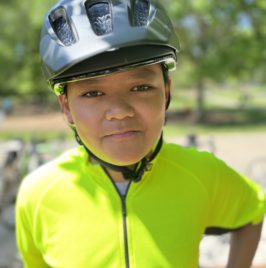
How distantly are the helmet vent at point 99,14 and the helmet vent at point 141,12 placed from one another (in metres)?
0.09

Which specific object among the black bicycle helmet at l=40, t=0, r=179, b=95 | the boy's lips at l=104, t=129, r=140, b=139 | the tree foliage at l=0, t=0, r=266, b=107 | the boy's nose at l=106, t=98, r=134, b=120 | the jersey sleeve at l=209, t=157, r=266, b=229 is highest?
the tree foliage at l=0, t=0, r=266, b=107

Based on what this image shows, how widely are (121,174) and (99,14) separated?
20.3 inches

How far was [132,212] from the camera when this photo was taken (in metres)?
1.39

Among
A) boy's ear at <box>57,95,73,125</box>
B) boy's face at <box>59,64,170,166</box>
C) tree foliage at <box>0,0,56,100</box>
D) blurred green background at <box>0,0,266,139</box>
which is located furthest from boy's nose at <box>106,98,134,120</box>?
tree foliage at <box>0,0,56,100</box>

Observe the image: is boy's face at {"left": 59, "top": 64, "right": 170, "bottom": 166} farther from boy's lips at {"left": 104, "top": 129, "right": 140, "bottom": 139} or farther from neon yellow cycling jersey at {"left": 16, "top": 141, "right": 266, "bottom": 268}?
neon yellow cycling jersey at {"left": 16, "top": 141, "right": 266, "bottom": 268}

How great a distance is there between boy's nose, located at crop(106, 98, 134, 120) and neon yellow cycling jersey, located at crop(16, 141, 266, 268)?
283 millimetres

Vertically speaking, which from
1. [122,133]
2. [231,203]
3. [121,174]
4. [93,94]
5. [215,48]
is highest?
[215,48]

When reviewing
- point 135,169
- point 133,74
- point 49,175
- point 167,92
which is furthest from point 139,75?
point 49,175

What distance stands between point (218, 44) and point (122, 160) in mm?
22452

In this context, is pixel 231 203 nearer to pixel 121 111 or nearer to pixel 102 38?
pixel 121 111

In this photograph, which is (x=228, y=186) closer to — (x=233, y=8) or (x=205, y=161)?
(x=205, y=161)

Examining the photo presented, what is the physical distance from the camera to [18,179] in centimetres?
648

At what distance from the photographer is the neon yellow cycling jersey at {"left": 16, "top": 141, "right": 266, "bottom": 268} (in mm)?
1360

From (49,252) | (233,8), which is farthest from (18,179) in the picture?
(233,8)
